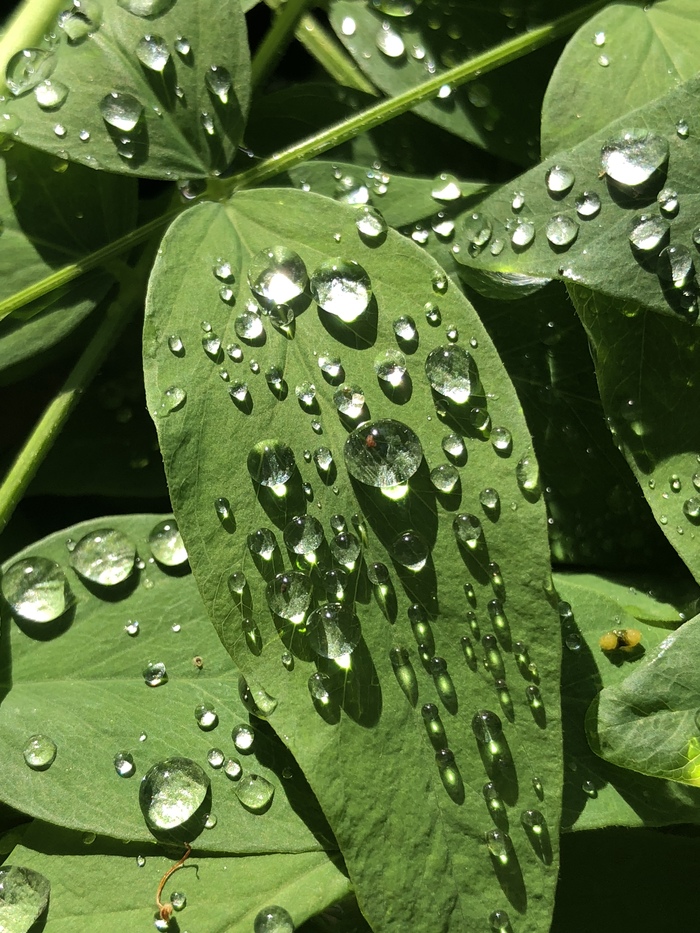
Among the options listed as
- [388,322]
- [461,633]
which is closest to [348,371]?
[388,322]

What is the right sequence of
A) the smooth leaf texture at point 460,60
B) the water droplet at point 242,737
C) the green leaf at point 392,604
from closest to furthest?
1. the green leaf at point 392,604
2. the water droplet at point 242,737
3. the smooth leaf texture at point 460,60

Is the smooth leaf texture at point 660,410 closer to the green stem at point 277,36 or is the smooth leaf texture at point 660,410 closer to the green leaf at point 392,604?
the green leaf at point 392,604

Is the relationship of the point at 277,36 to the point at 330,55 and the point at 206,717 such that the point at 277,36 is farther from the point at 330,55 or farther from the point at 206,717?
the point at 206,717

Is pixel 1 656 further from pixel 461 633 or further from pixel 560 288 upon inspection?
pixel 560 288

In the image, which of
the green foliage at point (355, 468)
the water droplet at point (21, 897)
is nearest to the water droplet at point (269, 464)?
the green foliage at point (355, 468)

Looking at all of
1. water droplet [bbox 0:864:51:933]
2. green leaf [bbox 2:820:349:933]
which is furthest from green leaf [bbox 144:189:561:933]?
water droplet [bbox 0:864:51:933]

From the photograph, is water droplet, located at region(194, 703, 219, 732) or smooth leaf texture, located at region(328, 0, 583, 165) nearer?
water droplet, located at region(194, 703, 219, 732)

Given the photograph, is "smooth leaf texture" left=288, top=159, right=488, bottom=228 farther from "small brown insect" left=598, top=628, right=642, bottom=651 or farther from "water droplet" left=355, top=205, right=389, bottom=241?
"small brown insect" left=598, top=628, right=642, bottom=651
